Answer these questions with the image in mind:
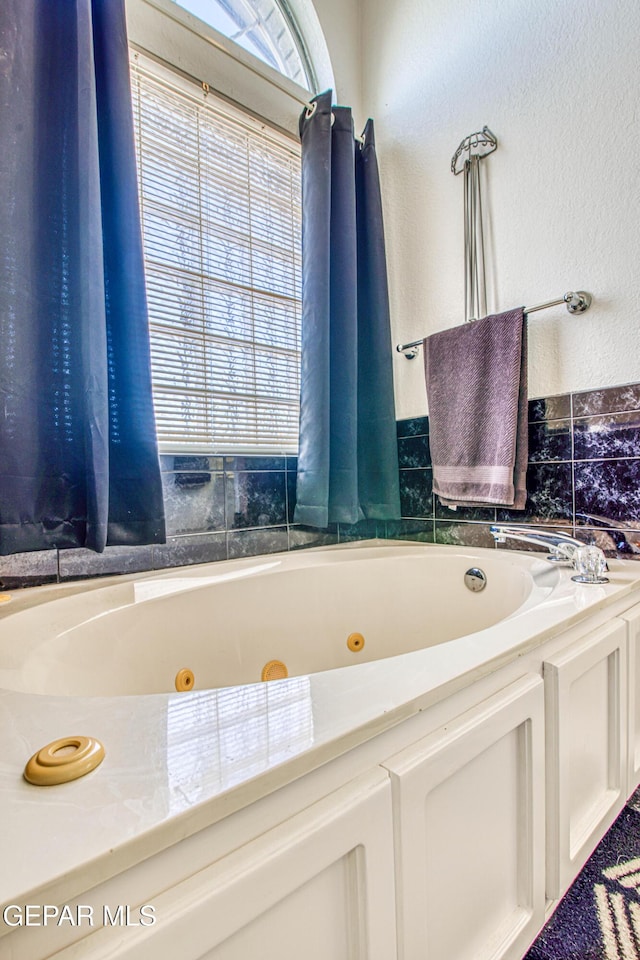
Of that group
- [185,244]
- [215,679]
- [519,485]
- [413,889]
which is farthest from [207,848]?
[185,244]

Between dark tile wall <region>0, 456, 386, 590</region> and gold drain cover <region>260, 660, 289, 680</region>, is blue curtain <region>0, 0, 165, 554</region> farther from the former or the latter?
gold drain cover <region>260, 660, 289, 680</region>

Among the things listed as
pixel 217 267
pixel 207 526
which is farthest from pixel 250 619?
pixel 217 267

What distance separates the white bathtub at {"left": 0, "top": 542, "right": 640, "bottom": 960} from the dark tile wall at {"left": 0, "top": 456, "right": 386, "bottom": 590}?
0.08 meters

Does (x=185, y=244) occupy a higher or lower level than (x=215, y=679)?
higher

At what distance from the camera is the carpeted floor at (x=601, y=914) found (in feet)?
2.41

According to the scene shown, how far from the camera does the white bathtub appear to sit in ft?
1.04

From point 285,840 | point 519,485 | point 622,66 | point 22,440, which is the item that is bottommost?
point 285,840

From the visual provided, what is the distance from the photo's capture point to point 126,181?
1104 mm

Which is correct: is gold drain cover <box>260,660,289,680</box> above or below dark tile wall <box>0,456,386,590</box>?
below

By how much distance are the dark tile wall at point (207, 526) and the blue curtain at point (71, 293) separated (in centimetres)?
15

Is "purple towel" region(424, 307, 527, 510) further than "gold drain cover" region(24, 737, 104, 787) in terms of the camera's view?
Yes

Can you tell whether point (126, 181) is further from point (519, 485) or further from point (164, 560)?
point (519, 485)

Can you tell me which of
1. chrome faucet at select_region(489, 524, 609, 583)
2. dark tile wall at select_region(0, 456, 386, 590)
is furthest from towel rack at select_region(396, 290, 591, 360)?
dark tile wall at select_region(0, 456, 386, 590)

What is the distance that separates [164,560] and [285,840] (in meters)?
1.02
